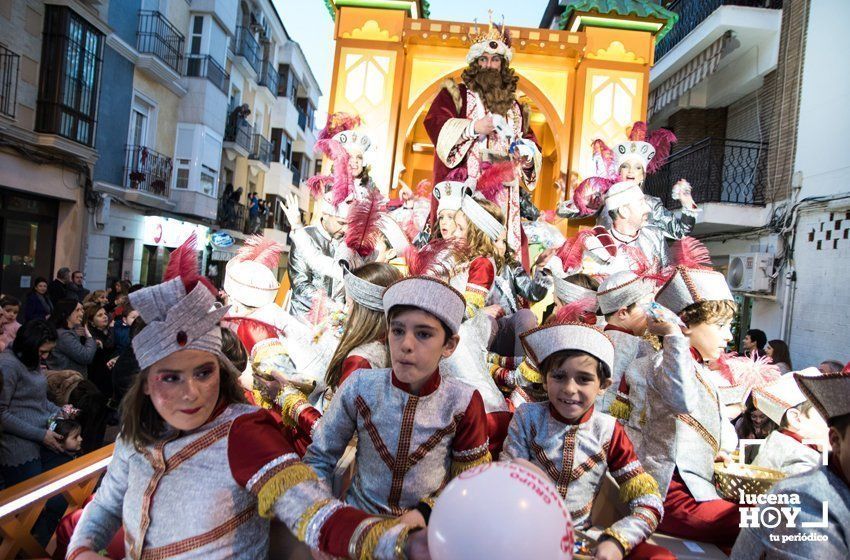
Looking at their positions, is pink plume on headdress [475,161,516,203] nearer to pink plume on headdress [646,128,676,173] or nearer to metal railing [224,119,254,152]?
pink plume on headdress [646,128,676,173]

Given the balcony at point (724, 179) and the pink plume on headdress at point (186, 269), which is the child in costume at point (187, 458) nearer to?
the pink plume on headdress at point (186, 269)

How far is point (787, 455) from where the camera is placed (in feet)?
9.66

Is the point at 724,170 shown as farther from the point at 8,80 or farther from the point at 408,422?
the point at 8,80

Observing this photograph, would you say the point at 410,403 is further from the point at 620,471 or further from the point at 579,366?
the point at 620,471

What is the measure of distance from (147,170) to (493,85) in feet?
44.9

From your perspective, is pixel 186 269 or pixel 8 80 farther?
pixel 8 80

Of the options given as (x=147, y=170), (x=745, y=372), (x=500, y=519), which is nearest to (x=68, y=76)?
(x=147, y=170)

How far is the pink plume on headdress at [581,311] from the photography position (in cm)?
342

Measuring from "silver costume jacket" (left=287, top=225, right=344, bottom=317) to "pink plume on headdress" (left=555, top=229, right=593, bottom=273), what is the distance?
213 cm

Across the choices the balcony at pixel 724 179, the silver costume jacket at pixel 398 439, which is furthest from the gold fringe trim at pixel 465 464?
the balcony at pixel 724 179

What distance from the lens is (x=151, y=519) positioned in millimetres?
1800

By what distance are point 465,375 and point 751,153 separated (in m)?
10.4

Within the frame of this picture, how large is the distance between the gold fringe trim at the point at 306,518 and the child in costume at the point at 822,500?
1.33m

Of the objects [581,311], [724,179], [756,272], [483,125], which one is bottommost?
[581,311]
